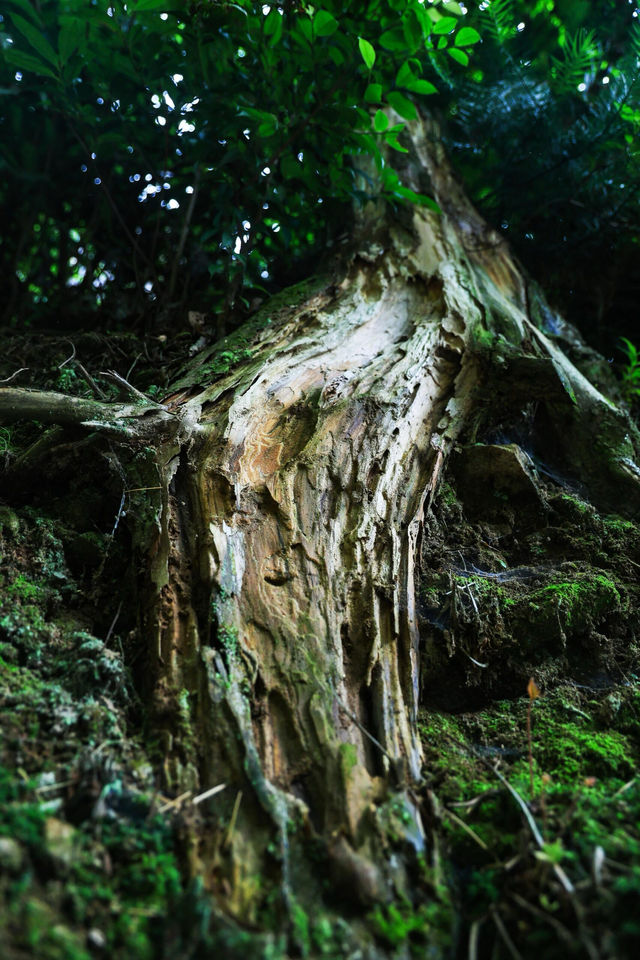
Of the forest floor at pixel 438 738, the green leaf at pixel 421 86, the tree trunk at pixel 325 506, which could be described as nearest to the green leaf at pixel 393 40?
the green leaf at pixel 421 86

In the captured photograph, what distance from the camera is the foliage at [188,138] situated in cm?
307

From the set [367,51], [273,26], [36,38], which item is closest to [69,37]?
[36,38]

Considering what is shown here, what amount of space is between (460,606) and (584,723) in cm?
60

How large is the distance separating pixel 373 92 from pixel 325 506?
203cm

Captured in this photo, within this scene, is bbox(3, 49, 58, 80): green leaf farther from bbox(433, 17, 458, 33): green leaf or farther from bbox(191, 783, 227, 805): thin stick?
bbox(191, 783, 227, 805): thin stick

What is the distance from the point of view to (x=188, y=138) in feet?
12.0

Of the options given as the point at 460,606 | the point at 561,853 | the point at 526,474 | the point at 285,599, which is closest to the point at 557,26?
the point at 526,474

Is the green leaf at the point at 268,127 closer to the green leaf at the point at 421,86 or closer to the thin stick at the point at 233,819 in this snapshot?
the green leaf at the point at 421,86

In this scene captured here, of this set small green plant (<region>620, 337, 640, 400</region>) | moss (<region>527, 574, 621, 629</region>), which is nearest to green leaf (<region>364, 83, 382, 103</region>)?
small green plant (<region>620, 337, 640, 400</region>)

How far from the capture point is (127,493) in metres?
2.51

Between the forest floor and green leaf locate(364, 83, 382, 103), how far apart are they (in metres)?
1.79

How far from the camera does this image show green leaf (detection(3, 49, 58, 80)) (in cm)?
301

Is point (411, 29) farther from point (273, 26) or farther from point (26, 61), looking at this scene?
point (26, 61)

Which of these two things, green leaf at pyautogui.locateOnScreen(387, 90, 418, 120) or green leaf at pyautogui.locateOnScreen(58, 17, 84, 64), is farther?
green leaf at pyautogui.locateOnScreen(387, 90, 418, 120)
